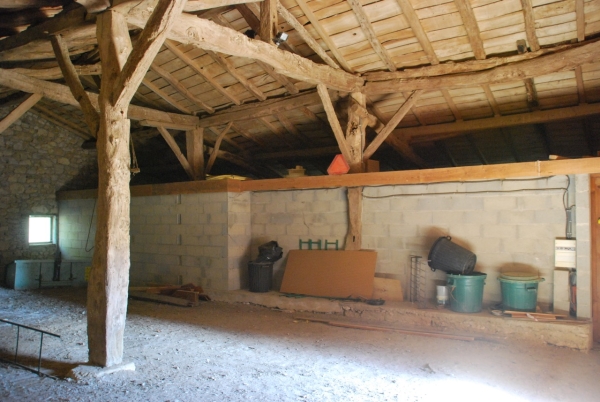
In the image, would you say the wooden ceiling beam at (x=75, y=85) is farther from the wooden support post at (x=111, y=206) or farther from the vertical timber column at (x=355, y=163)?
the vertical timber column at (x=355, y=163)

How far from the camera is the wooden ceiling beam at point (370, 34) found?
484cm

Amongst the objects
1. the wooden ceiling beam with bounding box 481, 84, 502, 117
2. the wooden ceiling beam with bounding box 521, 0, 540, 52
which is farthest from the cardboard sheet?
the wooden ceiling beam with bounding box 521, 0, 540, 52

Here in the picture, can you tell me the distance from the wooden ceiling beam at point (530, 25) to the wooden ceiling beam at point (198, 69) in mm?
4181

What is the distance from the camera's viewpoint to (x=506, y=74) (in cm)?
539

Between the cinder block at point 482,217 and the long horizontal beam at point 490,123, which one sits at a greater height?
the long horizontal beam at point 490,123

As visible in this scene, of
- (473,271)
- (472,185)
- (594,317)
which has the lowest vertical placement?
(594,317)

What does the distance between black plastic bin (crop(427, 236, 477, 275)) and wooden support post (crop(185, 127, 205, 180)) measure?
4430mm

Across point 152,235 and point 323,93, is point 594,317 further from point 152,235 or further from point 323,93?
point 152,235

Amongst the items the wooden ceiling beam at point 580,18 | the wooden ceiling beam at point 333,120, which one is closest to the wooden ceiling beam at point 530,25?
the wooden ceiling beam at point 580,18

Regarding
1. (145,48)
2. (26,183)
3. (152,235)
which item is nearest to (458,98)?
(145,48)

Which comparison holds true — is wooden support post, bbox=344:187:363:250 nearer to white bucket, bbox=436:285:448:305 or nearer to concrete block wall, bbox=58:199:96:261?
white bucket, bbox=436:285:448:305

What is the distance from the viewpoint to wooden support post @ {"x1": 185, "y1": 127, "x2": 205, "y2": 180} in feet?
25.8

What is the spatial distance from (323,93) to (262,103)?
1.57 meters

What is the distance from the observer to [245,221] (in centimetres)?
699
